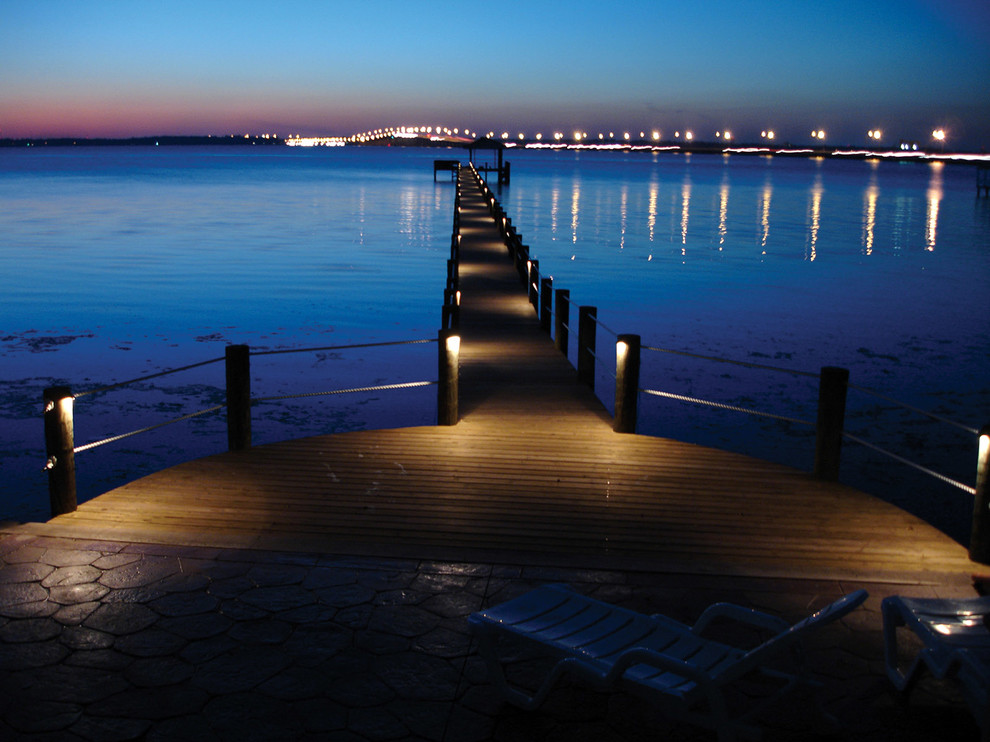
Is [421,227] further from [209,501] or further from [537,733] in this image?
[537,733]

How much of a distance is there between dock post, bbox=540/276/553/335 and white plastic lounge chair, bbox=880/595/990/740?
10713 millimetres

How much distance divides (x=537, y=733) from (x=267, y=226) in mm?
43671

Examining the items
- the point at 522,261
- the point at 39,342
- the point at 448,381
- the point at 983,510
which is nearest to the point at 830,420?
the point at 983,510

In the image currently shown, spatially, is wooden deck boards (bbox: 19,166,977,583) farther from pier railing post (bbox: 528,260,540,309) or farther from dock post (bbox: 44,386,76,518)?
pier railing post (bbox: 528,260,540,309)

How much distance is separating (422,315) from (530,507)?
17.1 m

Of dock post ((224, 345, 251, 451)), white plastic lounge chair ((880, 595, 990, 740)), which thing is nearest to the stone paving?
white plastic lounge chair ((880, 595, 990, 740))

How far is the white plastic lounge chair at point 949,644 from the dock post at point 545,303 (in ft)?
35.1

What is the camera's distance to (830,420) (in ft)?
22.5

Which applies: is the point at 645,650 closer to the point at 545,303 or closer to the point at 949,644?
the point at 949,644

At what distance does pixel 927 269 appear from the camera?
32.7m

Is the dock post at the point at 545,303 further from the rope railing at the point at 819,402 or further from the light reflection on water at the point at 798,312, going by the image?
the rope railing at the point at 819,402

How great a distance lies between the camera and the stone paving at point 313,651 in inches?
145

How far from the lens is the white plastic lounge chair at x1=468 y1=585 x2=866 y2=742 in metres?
3.26

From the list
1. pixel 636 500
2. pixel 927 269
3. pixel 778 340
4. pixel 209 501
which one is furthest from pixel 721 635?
pixel 927 269
